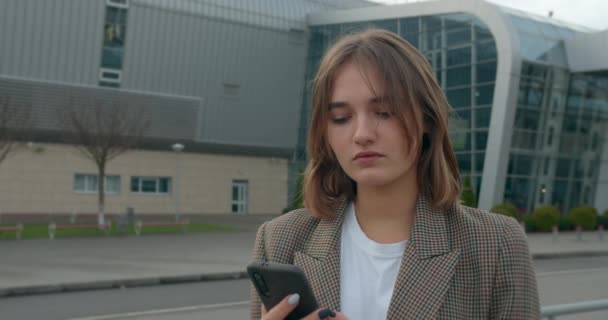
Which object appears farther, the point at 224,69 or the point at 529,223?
the point at 224,69

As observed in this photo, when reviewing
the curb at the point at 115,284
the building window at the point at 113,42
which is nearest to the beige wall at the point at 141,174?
the building window at the point at 113,42

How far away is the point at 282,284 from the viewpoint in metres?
1.69

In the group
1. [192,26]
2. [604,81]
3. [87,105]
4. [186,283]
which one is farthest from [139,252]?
[604,81]

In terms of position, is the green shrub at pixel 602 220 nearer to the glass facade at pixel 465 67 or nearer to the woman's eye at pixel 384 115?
the glass facade at pixel 465 67

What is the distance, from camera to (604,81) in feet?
126

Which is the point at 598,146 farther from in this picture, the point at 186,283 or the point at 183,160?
the point at 186,283

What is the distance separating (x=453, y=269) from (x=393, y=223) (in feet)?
0.68

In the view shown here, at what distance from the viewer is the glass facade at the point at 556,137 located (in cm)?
3478

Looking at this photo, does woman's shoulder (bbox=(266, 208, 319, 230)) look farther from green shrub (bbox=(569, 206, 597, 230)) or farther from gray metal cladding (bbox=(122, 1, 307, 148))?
gray metal cladding (bbox=(122, 1, 307, 148))

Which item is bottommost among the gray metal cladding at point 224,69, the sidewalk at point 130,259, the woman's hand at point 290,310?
the sidewalk at point 130,259

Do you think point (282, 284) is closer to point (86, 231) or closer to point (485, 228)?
point (485, 228)

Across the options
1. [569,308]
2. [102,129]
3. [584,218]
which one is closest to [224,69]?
[102,129]

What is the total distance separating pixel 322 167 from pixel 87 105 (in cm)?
3455

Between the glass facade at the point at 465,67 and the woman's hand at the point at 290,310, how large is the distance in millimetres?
32412
